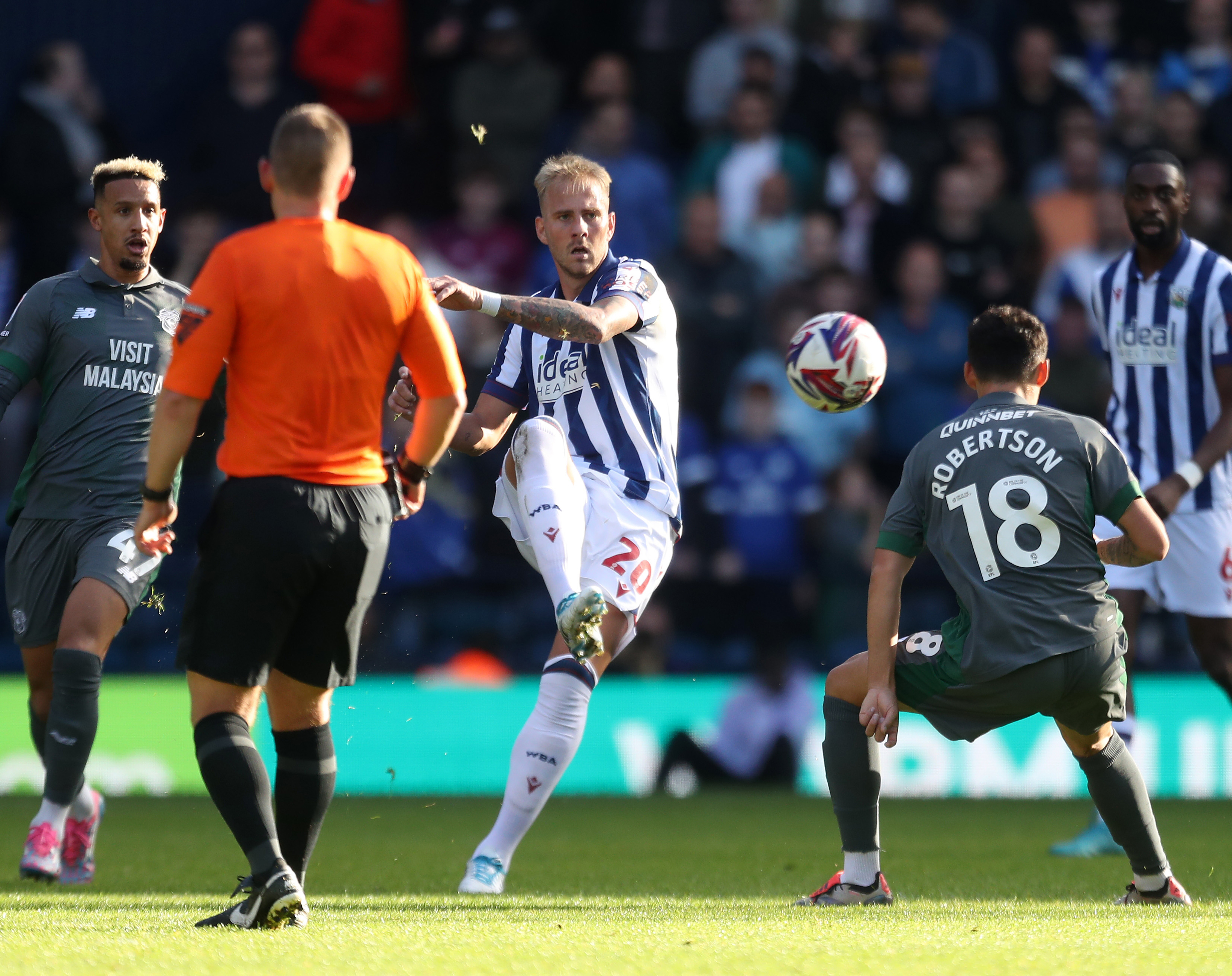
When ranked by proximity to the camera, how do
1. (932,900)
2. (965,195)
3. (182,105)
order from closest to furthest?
(932,900), (965,195), (182,105)

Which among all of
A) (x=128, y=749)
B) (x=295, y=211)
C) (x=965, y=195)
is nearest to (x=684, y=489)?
(x=965, y=195)

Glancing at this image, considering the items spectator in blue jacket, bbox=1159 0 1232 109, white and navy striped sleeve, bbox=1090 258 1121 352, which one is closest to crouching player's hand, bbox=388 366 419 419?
white and navy striped sleeve, bbox=1090 258 1121 352

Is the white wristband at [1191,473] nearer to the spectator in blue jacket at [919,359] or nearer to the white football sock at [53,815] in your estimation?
the white football sock at [53,815]

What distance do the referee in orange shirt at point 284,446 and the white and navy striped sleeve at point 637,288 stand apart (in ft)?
4.50

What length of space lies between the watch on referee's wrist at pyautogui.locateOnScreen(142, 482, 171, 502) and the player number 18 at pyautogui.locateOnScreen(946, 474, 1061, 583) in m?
2.23

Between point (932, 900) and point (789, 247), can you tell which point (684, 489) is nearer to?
point (789, 247)

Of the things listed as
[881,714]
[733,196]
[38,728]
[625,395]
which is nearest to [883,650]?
[881,714]

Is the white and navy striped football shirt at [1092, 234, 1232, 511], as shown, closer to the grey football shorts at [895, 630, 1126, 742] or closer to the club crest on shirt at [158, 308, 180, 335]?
the grey football shorts at [895, 630, 1126, 742]

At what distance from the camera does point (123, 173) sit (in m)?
5.80

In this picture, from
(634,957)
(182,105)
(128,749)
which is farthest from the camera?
(182,105)

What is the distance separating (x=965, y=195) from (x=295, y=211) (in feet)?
28.2

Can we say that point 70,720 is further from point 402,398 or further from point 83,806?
point 402,398

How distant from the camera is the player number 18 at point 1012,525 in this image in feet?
15.2

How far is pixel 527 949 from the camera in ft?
12.4
